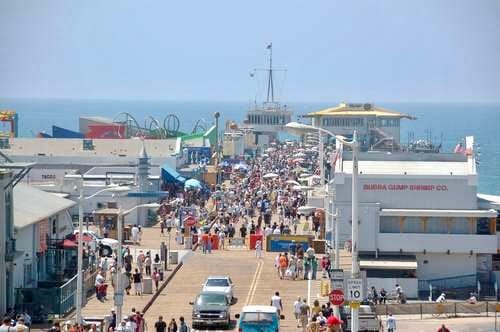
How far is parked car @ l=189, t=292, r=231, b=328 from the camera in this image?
37.3 metres

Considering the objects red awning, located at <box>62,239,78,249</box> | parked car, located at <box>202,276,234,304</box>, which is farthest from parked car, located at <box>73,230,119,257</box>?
parked car, located at <box>202,276,234,304</box>

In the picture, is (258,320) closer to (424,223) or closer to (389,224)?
(389,224)

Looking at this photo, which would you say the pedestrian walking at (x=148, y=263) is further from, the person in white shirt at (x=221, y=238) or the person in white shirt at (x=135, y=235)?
the person in white shirt at (x=221, y=238)

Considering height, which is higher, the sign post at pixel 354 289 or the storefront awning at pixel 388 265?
the sign post at pixel 354 289

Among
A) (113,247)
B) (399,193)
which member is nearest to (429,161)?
(399,193)

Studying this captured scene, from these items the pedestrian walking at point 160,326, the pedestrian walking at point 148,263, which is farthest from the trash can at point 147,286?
the pedestrian walking at point 160,326

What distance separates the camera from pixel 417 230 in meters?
52.1

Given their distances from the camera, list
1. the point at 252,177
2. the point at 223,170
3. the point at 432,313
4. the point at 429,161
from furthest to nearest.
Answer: the point at 223,170 → the point at 252,177 → the point at 429,161 → the point at 432,313

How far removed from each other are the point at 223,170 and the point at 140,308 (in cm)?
5573

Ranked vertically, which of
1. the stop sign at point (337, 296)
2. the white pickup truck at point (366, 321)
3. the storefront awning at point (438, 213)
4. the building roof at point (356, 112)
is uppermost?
the building roof at point (356, 112)

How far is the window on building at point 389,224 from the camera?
52.1 metres

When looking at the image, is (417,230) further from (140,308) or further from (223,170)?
(223,170)

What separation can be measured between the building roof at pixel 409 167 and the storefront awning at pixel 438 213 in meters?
1.68

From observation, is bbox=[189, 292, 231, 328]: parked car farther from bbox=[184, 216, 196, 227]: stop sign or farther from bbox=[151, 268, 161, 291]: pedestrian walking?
bbox=[184, 216, 196, 227]: stop sign
